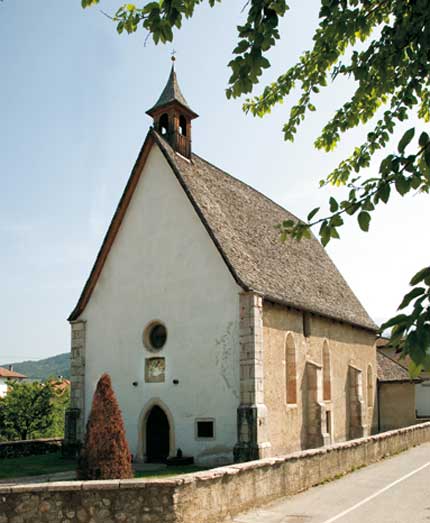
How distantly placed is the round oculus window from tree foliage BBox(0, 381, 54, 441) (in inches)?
743

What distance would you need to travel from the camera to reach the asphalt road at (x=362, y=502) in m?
11.8

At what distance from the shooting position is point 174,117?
948 inches

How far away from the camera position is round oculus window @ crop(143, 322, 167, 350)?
21.7 meters

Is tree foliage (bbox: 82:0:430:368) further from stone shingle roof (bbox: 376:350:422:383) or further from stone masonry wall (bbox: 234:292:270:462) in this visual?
stone shingle roof (bbox: 376:350:422:383)

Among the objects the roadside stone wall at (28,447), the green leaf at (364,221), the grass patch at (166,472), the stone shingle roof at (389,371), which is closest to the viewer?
the green leaf at (364,221)

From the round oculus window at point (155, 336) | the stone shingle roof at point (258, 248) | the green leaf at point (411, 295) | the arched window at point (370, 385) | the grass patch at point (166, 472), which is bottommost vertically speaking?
the grass patch at point (166, 472)

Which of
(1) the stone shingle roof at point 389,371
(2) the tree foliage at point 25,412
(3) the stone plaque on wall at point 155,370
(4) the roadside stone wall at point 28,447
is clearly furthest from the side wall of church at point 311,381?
(2) the tree foliage at point 25,412

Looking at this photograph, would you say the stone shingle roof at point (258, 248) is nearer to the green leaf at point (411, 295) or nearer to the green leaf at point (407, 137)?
the green leaf at point (407, 137)

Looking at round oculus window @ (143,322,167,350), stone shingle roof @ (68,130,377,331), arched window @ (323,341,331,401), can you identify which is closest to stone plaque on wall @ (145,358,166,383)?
round oculus window @ (143,322,167,350)

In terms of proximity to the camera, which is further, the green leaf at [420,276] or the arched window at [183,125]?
the arched window at [183,125]

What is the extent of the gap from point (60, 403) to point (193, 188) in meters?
24.7

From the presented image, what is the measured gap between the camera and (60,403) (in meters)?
40.7

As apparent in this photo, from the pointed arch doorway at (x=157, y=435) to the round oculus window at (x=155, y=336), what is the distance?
Answer: 7.37 feet

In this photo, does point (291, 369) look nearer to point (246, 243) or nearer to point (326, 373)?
point (326, 373)
